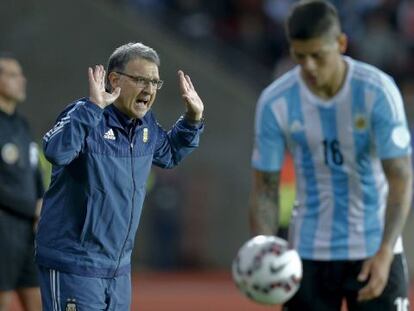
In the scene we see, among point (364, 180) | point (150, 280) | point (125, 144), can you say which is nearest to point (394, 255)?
point (364, 180)

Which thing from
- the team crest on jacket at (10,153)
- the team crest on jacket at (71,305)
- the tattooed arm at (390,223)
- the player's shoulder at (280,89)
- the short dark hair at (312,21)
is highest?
the short dark hair at (312,21)

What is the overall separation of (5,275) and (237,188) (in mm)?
7903

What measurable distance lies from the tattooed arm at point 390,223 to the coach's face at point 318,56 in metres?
0.51

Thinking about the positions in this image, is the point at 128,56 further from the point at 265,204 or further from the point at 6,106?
the point at 6,106

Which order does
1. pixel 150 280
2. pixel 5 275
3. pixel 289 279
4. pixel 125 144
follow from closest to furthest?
1. pixel 289 279
2. pixel 125 144
3. pixel 5 275
4. pixel 150 280

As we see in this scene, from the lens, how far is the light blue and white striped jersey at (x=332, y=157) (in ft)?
20.0

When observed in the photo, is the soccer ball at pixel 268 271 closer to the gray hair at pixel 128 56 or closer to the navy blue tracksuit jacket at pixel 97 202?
the navy blue tracksuit jacket at pixel 97 202

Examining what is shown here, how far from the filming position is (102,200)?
19.4 feet

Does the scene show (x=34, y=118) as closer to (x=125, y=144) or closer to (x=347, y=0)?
(x=347, y=0)

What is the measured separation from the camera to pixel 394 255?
6.12 m

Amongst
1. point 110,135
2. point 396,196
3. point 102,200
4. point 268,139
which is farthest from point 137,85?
point 396,196

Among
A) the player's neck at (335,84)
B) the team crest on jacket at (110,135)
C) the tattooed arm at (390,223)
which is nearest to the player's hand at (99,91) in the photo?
the team crest on jacket at (110,135)

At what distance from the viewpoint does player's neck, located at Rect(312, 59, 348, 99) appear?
6055 mm

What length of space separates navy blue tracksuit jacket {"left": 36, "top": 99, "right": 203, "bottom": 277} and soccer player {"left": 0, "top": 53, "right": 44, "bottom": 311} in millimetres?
2380
